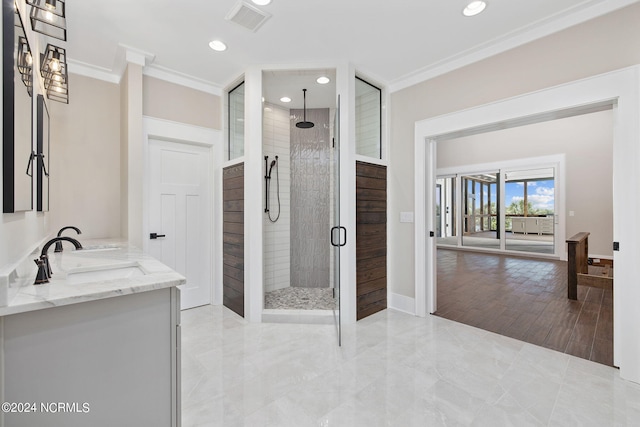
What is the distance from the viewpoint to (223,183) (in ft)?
12.3

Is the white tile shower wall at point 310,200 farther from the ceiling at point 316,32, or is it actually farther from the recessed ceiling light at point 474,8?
the recessed ceiling light at point 474,8

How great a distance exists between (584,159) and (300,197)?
6.31m

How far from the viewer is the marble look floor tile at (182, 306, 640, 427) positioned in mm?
1728

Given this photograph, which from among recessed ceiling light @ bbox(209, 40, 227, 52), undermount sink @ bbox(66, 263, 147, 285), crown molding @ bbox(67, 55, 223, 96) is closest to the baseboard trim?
undermount sink @ bbox(66, 263, 147, 285)

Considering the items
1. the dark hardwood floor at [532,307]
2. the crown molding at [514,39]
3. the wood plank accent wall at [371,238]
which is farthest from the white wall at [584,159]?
the wood plank accent wall at [371,238]

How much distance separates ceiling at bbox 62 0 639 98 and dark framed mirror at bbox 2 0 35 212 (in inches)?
44.7

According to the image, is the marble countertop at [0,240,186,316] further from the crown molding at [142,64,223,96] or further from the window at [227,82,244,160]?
the crown molding at [142,64,223,96]

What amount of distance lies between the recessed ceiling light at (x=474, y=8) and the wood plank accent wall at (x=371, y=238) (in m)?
1.59

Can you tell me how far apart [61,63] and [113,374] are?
2.33 m

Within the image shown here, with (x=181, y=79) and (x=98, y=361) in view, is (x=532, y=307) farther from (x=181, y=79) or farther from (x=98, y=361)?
(x=181, y=79)

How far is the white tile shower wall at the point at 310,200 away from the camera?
436 centimetres


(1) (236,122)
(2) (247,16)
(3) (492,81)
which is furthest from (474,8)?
(1) (236,122)

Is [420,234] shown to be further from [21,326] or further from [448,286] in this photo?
[21,326]

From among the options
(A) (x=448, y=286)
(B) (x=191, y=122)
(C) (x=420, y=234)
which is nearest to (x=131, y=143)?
(B) (x=191, y=122)
